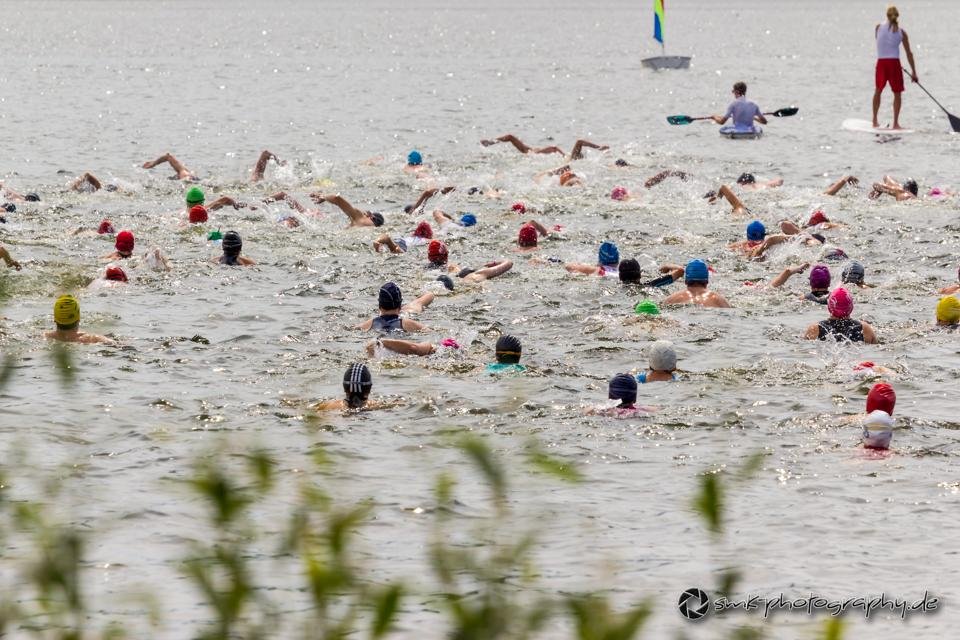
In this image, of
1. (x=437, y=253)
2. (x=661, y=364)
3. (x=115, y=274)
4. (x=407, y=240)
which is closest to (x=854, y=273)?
→ (x=661, y=364)

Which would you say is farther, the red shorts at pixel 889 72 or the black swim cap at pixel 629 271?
the red shorts at pixel 889 72

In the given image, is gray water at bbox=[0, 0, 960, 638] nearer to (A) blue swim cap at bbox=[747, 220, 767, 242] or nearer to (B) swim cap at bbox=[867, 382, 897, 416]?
(B) swim cap at bbox=[867, 382, 897, 416]

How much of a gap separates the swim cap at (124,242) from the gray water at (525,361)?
67 cm

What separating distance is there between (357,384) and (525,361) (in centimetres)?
290

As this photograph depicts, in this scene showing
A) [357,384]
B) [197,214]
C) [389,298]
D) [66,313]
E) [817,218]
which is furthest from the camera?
[197,214]

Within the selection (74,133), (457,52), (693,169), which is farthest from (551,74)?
(693,169)

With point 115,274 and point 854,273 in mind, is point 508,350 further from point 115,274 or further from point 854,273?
point 115,274

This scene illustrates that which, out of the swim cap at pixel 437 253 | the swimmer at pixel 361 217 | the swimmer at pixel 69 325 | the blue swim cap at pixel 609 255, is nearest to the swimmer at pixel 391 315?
the swimmer at pixel 69 325

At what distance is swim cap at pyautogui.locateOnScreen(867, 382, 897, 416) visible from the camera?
1184cm

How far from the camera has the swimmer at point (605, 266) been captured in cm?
1947

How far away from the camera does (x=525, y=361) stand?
1522 cm

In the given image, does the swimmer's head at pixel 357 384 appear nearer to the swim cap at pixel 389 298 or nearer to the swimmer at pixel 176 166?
the swim cap at pixel 389 298

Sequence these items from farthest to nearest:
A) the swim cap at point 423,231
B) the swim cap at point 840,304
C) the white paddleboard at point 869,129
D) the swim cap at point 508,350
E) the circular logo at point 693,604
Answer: the white paddleboard at point 869,129 → the swim cap at point 423,231 → the swim cap at point 840,304 → the swim cap at point 508,350 → the circular logo at point 693,604

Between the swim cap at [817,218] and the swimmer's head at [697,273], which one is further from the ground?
the swim cap at [817,218]
